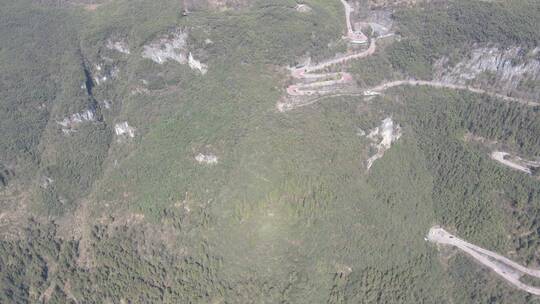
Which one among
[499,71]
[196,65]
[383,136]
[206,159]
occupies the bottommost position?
[206,159]

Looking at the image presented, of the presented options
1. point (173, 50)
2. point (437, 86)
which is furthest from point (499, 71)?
point (173, 50)

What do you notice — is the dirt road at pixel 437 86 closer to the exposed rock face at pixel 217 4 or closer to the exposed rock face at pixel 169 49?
the exposed rock face at pixel 217 4

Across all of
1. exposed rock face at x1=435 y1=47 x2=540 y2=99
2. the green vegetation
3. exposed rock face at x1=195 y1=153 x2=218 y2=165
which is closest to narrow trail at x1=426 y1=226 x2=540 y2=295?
the green vegetation

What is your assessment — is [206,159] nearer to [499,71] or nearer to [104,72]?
[104,72]

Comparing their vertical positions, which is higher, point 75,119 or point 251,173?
point 251,173

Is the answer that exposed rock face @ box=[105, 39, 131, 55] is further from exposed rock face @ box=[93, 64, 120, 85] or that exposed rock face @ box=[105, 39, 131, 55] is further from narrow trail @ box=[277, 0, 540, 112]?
narrow trail @ box=[277, 0, 540, 112]

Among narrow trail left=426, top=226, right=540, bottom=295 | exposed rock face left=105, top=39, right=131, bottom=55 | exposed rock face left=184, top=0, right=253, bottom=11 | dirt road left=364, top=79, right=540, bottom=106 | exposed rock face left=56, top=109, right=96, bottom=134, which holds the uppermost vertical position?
exposed rock face left=184, top=0, right=253, bottom=11

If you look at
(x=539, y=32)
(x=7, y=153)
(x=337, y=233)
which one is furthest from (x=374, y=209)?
(x=7, y=153)

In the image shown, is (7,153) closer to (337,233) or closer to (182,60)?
(182,60)
